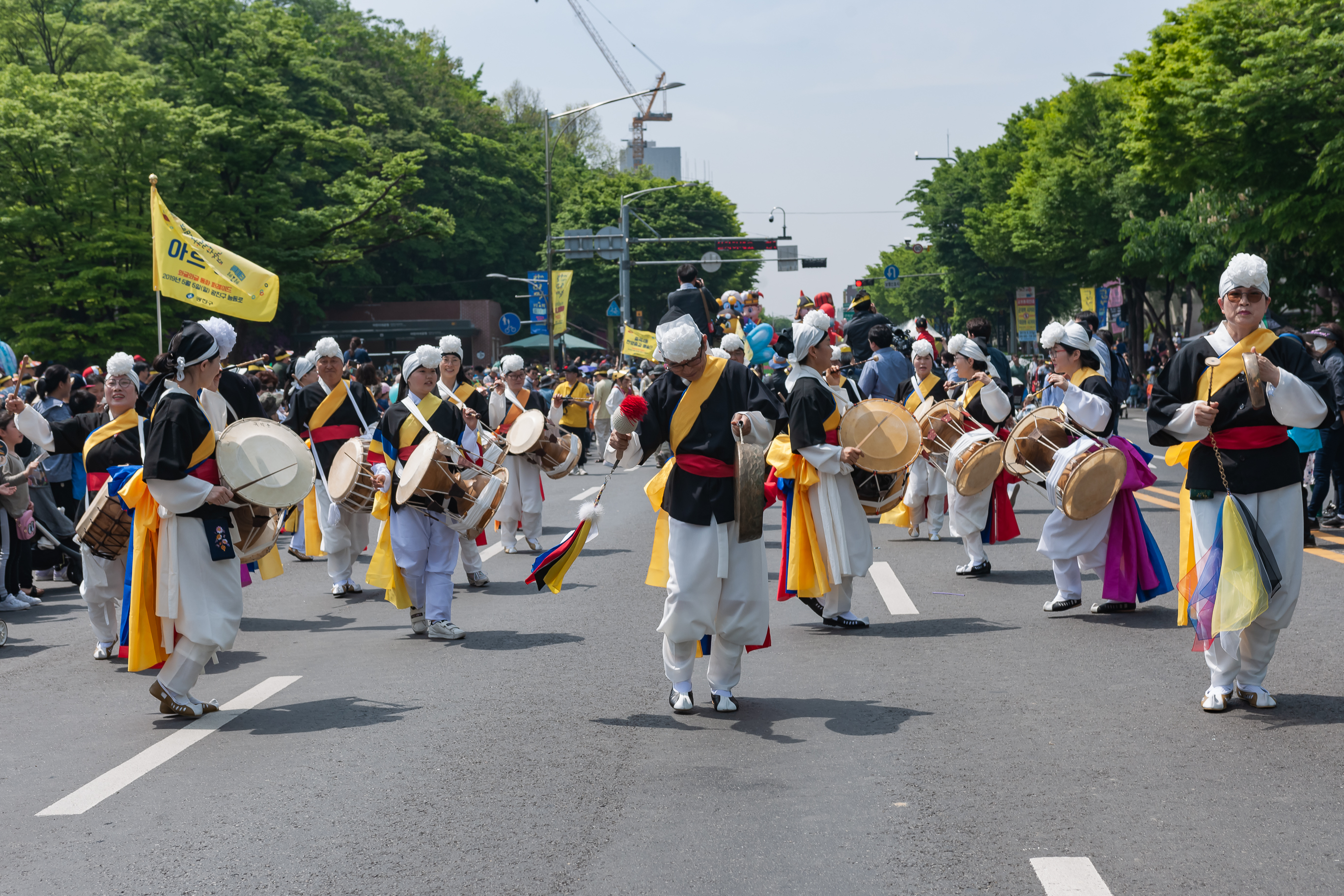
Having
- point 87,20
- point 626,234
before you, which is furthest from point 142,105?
point 626,234

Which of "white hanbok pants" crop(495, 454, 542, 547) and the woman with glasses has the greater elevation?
the woman with glasses

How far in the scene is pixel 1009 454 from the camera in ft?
29.8

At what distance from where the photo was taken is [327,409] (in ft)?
37.7

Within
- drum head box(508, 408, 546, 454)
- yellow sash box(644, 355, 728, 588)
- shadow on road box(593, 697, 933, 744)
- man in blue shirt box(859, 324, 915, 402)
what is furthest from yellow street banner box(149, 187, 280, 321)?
shadow on road box(593, 697, 933, 744)

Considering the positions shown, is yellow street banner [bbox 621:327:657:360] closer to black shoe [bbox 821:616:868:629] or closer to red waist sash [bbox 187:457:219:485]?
black shoe [bbox 821:616:868:629]

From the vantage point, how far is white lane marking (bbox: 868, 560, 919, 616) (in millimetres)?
9594

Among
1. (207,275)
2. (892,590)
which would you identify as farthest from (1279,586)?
(207,275)

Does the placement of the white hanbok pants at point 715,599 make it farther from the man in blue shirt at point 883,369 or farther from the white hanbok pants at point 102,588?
the man in blue shirt at point 883,369

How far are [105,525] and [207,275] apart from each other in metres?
5.83

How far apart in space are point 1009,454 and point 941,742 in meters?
3.59

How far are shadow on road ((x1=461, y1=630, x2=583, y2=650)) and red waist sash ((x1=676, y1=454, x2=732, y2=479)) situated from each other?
7.93 feet

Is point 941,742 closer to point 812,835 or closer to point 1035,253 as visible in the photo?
point 812,835

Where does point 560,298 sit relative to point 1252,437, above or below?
above

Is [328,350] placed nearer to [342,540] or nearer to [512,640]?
[342,540]
